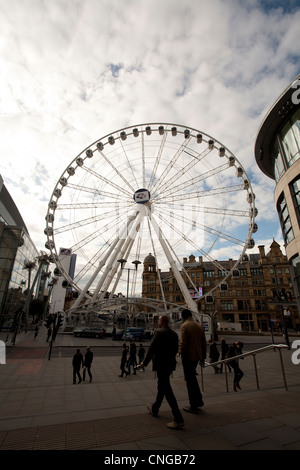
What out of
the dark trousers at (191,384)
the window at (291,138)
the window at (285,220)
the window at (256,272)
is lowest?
the dark trousers at (191,384)

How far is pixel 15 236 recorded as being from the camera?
39969 millimetres

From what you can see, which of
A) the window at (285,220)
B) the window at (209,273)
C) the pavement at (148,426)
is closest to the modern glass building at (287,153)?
the window at (285,220)

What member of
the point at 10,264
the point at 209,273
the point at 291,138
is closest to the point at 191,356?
the point at 291,138

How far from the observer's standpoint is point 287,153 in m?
17.3

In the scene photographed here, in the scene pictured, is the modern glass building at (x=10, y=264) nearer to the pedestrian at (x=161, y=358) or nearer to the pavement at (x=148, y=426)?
the pavement at (x=148, y=426)

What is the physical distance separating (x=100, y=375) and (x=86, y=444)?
1111cm

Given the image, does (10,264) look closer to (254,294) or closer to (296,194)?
(296,194)

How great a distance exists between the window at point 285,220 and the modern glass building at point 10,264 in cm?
3232

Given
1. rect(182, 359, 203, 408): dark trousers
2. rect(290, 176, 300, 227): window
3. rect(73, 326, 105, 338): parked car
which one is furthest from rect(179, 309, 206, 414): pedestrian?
rect(73, 326, 105, 338): parked car

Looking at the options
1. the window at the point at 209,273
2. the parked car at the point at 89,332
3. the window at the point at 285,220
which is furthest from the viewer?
the window at the point at 209,273

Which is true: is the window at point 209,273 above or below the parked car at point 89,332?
above

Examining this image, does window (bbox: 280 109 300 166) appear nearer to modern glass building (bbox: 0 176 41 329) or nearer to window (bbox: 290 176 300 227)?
window (bbox: 290 176 300 227)

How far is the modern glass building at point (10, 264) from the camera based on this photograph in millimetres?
36750

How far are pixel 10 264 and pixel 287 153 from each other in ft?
130
